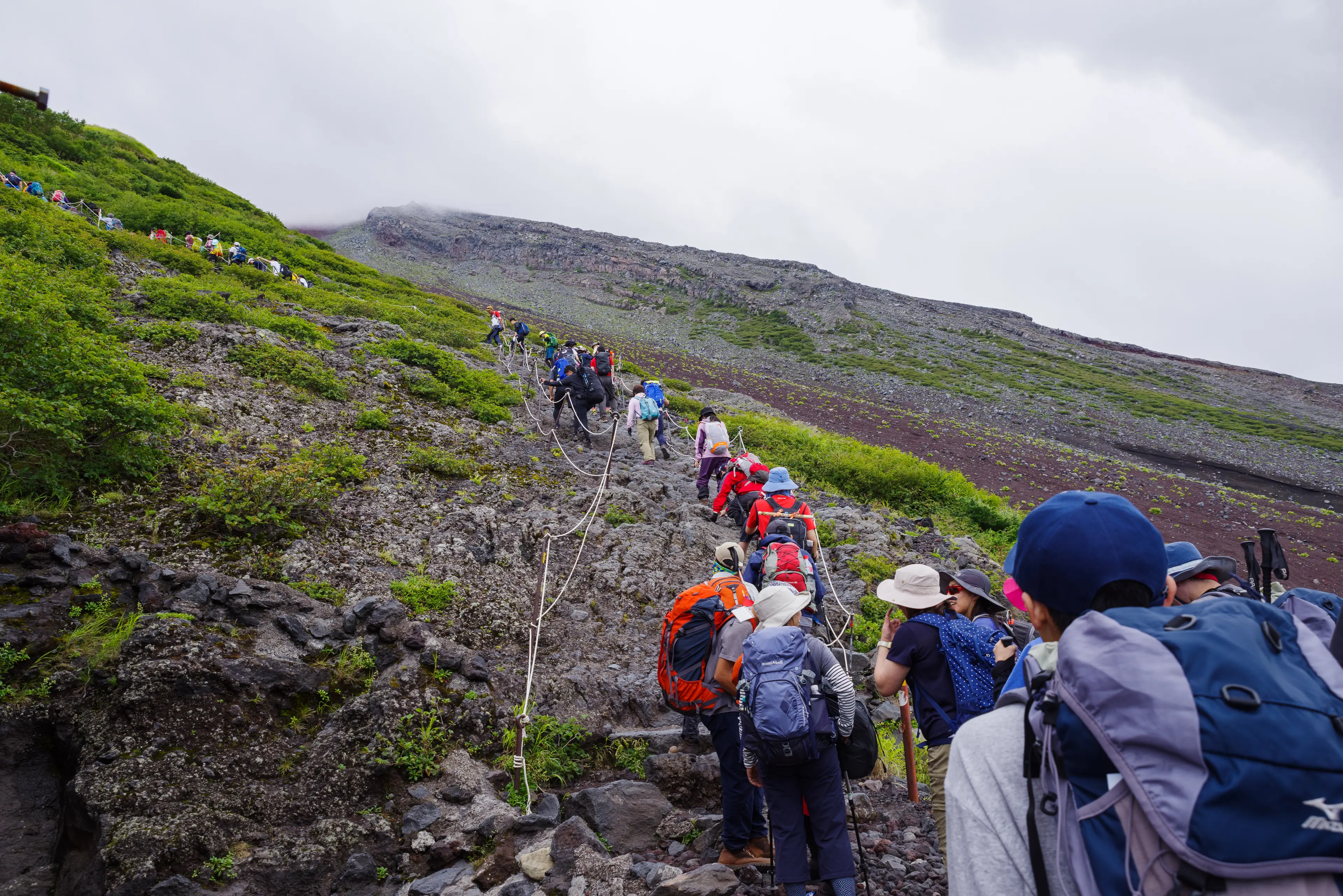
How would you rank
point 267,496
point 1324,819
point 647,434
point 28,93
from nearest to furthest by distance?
point 1324,819, point 28,93, point 267,496, point 647,434

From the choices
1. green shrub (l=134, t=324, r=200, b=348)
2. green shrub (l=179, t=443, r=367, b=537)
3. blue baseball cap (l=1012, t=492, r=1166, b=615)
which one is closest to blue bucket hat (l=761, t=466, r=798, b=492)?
green shrub (l=179, t=443, r=367, b=537)

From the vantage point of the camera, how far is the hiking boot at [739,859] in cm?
457

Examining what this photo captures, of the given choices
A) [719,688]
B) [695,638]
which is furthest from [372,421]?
[719,688]

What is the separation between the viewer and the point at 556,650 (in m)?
7.62

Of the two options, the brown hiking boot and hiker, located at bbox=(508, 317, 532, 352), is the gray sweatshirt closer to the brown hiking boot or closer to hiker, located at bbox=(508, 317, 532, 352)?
the brown hiking boot

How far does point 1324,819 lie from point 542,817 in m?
4.98

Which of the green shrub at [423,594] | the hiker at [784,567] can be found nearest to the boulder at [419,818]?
the green shrub at [423,594]

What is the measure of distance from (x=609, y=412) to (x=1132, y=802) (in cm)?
1675

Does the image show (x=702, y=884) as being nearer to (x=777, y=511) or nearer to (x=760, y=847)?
(x=760, y=847)

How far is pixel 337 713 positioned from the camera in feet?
18.2

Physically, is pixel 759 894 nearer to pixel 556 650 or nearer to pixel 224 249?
pixel 556 650

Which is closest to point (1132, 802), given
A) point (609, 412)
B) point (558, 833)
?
point (558, 833)

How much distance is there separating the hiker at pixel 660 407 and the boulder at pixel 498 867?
1045 cm

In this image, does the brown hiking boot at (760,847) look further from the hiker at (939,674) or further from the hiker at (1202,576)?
the hiker at (1202,576)
